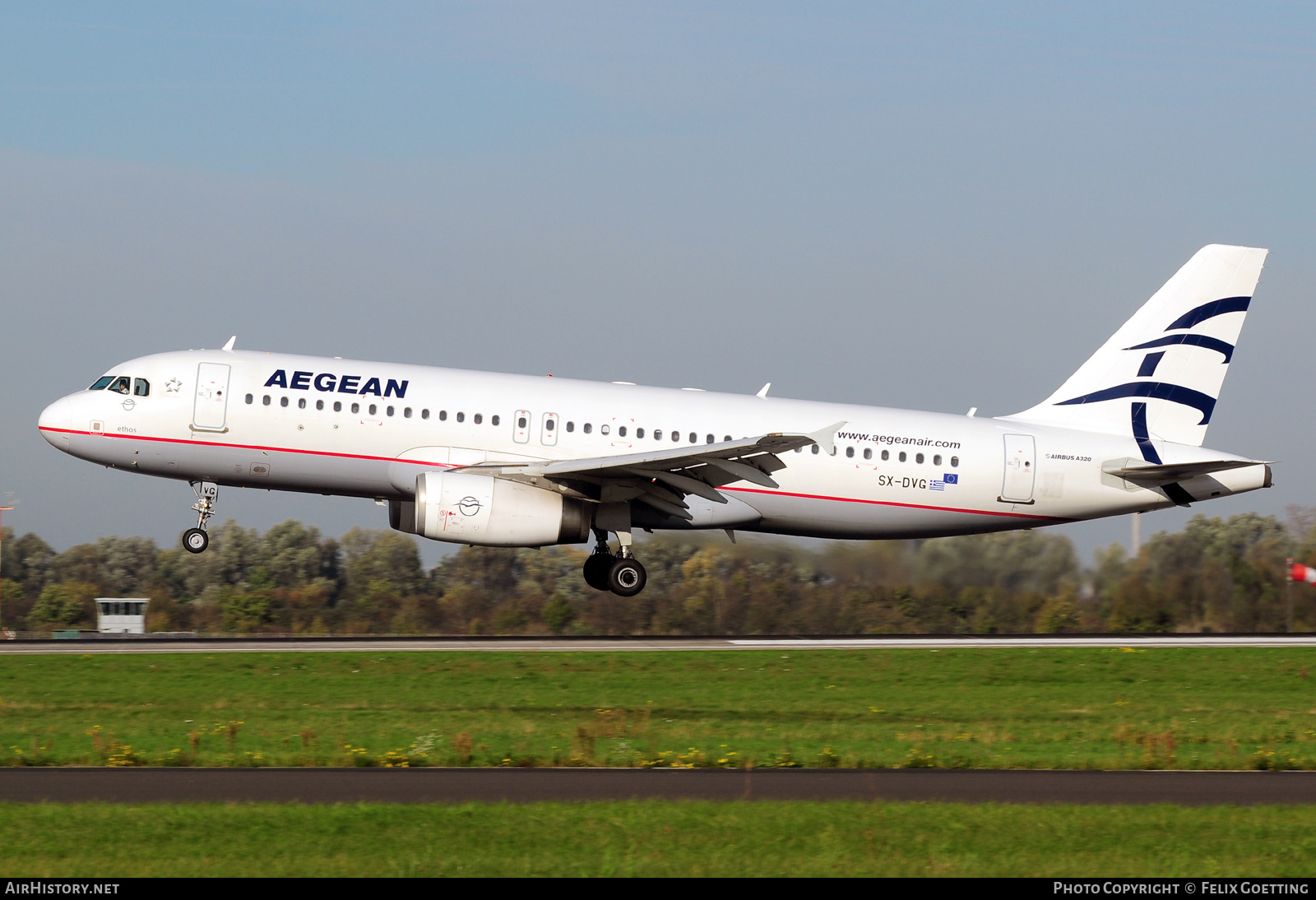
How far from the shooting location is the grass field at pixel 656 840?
1036cm

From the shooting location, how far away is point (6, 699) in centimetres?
2067

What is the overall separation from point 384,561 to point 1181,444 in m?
24.4

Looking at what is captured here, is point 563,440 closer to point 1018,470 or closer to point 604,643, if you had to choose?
point 604,643

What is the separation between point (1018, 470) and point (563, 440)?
33.1ft

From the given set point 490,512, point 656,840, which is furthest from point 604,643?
point 656,840

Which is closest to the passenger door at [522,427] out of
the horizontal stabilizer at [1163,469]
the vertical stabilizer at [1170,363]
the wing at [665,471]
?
the wing at [665,471]

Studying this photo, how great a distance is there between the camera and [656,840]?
36.7ft

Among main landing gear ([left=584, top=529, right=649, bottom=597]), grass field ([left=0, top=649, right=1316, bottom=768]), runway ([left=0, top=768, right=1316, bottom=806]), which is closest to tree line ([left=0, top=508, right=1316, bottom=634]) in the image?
main landing gear ([left=584, top=529, right=649, bottom=597])

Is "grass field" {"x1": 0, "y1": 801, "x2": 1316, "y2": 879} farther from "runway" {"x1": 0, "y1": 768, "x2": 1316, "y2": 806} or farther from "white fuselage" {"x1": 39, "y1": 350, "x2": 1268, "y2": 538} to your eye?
"white fuselage" {"x1": 39, "y1": 350, "x2": 1268, "y2": 538}

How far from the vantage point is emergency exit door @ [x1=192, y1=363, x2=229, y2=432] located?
92.3ft

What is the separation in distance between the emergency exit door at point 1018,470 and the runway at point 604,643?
10.5ft

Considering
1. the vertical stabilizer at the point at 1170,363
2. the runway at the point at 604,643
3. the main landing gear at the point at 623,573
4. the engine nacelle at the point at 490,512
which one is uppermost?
the vertical stabilizer at the point at 1170,363

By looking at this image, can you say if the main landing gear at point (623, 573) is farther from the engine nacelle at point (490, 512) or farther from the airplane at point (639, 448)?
the engine nacelle at point (490, 512)

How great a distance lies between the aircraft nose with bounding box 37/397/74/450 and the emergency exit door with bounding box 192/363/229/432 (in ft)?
8.79
